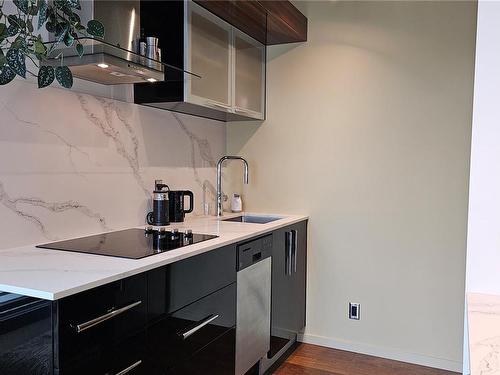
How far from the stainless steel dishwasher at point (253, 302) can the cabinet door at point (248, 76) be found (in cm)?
96

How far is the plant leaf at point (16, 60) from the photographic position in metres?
1.41

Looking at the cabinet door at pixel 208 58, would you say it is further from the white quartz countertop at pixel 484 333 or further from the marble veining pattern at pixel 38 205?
the white quartz countertop at pixel 484 333

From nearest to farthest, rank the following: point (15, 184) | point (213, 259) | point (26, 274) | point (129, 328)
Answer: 1. point (26, 274)
2. point (129, 328)
3. point (15, 184)
4. point (213, 259)

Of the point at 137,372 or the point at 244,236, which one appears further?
the point at 244,236

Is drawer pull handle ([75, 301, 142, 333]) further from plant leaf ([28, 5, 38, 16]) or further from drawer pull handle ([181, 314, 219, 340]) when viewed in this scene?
plant leaf ([28, 5, 38, 16])

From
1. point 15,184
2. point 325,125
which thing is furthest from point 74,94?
point 325,125

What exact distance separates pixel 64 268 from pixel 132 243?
50 cm

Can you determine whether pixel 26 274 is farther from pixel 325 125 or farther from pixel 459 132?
pixel 459 132

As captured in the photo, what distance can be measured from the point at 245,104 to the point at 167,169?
2.34ft

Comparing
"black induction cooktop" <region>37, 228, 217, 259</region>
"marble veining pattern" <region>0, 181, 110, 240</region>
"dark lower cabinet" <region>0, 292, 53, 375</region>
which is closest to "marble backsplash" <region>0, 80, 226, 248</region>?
"marble veining pattern" <region>0, 181, 110, 240</region>

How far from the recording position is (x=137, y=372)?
1.59 metres

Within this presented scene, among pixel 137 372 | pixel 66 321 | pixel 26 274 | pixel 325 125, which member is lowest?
pixel 137 372

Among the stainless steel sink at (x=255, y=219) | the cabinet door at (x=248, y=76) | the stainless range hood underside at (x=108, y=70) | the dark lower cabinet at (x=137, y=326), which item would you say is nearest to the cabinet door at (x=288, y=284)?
the stainless steel sink at (x=255, y=219)

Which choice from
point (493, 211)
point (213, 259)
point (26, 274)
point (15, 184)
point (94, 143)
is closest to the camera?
point (493, 211)
